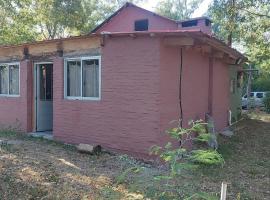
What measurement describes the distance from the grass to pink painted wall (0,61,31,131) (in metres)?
1.33

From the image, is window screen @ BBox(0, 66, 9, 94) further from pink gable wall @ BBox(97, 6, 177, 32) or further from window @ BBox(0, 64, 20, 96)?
pink gable wall @ BBox(97, 6, 177, 32)

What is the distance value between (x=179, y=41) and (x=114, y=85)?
211 cm

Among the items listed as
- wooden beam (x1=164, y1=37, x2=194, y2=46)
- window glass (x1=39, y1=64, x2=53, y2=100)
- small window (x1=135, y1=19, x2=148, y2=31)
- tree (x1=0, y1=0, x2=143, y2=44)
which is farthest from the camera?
tree (x1=0, y1=0, x2=143, y2=44)

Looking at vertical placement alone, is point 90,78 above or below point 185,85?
above

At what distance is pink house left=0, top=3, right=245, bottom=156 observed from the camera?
9.02 m

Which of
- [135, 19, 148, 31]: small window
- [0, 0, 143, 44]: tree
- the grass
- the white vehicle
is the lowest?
the grass

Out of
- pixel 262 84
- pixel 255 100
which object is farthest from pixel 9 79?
pixel 262 84

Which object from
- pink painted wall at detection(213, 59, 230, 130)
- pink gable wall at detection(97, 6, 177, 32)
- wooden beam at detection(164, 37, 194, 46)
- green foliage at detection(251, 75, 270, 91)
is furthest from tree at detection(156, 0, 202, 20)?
wooden beam at detection(164, 37, 194, 46)

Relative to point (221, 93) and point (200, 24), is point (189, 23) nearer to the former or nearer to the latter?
point (200, 24)

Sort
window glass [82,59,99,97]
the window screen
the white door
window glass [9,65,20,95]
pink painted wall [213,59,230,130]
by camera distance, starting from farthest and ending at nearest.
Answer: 1. pink painted wall [213,59,230,130]
2. the window screen
3. window glass [9,65,20,95]
4. the white door
5. window glass [82,59,99,97]

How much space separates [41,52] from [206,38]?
5648 millimetres

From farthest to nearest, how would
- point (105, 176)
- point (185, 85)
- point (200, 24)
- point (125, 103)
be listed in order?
point (200, 24) < point (185, 85) < point (125, 103) < point (105, 176)

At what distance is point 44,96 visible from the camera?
1286cm

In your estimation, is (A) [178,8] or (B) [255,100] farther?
(A) [178,8]
